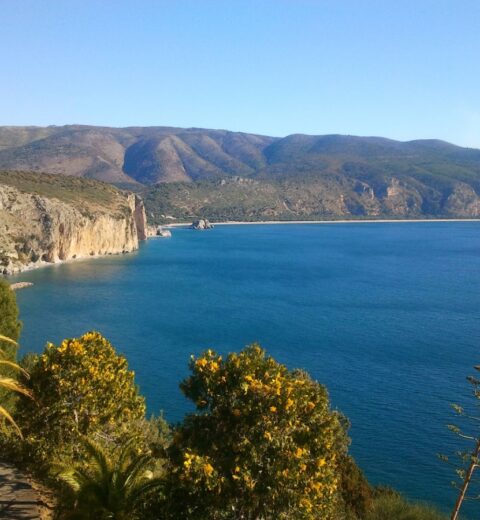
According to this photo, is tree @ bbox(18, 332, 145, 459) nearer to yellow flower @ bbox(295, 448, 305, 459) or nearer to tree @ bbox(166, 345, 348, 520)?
tree @ bbox(166, 345, 348, 520)

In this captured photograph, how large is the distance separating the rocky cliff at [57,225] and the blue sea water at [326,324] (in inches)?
172

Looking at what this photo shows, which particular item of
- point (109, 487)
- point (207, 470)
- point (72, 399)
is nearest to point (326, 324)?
point (72, 399)

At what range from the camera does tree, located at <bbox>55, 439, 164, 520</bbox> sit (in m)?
9.62

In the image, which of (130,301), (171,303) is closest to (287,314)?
(171,303)

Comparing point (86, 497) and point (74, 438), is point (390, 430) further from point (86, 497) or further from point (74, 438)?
point (86, 497)

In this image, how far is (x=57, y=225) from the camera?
96500 millimetres

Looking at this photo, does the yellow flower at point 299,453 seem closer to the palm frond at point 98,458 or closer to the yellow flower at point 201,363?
the yellow flower at point 201,363

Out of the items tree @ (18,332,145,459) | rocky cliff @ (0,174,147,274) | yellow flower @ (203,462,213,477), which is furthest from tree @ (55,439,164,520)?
rocky cliff @ (0,174,147,274)

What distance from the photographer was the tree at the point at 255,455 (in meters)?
9.10

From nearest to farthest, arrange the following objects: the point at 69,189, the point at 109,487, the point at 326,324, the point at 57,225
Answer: the point at 109,487, the point at 326,324, the point at 57,225, the point at 69,189

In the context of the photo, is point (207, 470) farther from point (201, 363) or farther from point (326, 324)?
point (326, 324)

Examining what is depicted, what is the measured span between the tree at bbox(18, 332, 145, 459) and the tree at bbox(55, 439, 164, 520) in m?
2.41

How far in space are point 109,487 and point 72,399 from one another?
347 cm

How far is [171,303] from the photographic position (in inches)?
2672
